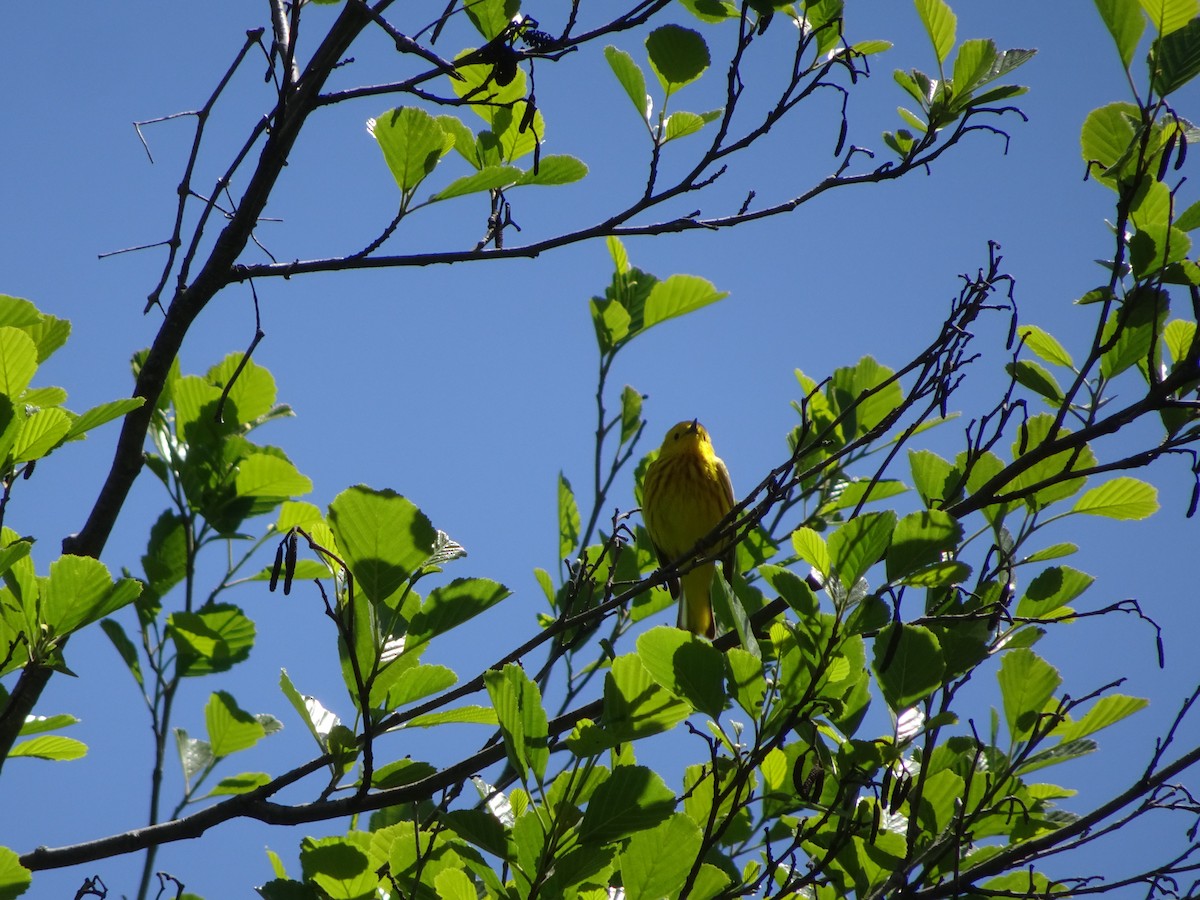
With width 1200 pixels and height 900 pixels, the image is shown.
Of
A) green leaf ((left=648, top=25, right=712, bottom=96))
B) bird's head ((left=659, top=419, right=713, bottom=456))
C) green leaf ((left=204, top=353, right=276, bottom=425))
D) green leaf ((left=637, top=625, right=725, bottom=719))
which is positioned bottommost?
green leaf ((left=637, top=625, right=725, bottom=719))

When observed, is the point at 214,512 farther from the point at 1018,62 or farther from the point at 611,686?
the point at 1018,62

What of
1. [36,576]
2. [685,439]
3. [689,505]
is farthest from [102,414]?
[685,439]

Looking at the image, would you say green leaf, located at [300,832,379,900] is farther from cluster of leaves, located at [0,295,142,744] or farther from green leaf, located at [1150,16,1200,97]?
green leaf, located at [1150,16,1200,97]

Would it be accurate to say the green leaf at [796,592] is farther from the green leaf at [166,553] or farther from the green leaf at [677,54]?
the green leaf at [166,553]

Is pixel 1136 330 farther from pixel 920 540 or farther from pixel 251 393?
pixel 251 393

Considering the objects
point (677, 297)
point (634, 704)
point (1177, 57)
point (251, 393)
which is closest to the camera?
point (634, 704)

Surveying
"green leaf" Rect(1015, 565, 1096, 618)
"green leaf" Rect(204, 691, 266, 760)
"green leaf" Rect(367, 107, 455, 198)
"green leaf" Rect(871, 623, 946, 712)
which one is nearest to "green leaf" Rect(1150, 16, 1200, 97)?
"green leaf" Rect(1015, 565, 1096, 618)

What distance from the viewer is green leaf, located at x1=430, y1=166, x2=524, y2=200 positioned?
7.95 feet

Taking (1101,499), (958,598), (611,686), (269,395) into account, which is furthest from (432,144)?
(1101,499)

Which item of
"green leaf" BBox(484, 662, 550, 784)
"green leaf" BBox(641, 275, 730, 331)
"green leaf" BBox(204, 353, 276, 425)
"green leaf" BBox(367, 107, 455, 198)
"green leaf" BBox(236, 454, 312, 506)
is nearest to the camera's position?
"green leaf" BBox(484, 662, 550, 784)

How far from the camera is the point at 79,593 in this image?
210cm

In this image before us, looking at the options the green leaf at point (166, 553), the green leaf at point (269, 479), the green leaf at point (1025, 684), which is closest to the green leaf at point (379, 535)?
the green leaf at point (269, 479)

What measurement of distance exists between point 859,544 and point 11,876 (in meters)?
1.53

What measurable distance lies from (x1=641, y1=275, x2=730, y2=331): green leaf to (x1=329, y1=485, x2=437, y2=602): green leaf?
1722mm
